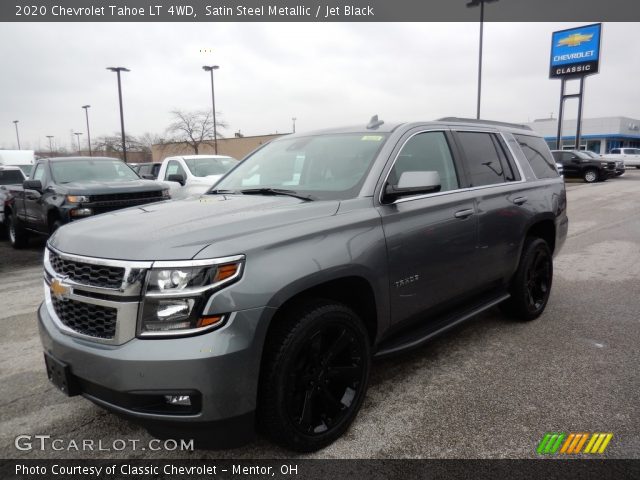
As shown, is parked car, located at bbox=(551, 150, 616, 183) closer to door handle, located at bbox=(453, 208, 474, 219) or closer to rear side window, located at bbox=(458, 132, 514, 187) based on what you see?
rear side window, located at bbox=(458, 132, 514, 187)

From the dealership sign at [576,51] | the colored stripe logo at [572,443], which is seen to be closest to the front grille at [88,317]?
the colored stripe logo at [572,443]

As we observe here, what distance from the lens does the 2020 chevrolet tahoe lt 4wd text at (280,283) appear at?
84.2 inches

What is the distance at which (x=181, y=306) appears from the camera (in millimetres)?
2137

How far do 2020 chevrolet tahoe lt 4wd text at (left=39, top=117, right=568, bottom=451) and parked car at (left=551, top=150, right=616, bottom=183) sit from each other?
25.6m

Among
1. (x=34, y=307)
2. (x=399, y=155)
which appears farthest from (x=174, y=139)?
(x=399, y=155)

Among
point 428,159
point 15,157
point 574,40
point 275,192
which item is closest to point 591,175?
point 574,40

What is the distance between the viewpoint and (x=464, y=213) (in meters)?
3.62

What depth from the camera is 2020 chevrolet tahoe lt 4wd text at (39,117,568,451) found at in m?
2.14

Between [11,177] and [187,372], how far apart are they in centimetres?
1570

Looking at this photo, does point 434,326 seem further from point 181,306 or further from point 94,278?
point 94,278

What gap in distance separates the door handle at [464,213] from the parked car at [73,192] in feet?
19.6

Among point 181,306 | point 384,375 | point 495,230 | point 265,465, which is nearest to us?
point 181,306

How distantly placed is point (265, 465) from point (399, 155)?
2098 millimetres

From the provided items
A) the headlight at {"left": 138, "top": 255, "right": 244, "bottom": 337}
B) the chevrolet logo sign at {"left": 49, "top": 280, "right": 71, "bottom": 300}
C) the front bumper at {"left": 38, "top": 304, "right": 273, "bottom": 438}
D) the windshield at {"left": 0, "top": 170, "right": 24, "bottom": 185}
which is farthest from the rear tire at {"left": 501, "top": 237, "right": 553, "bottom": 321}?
the windshield at {"left": 0, "top": 170, "right": 24, "bottom": 185}
